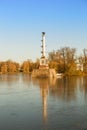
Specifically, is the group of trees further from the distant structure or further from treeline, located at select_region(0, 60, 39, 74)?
treeline, located at select_region(0, 60, 39, 74)

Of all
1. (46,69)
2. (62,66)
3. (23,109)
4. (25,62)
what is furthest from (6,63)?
(23,109)

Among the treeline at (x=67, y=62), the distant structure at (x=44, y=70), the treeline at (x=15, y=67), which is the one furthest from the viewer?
the treeline at (x=15, y=67)

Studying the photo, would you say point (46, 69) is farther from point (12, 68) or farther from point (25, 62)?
point (12, 68)

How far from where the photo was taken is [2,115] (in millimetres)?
13633

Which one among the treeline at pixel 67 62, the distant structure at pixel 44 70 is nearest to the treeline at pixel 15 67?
the treeline at pixel 67 62

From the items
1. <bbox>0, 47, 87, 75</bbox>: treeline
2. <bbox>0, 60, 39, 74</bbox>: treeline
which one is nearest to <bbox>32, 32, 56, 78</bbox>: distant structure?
<bbox>0, 47, 87, 75</bbox>: treeline

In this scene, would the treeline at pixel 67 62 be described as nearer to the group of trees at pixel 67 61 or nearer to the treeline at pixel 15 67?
the group of trees at pixel 67 61

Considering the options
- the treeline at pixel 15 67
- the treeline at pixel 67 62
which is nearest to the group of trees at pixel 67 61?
the treeline at pixel 67 62

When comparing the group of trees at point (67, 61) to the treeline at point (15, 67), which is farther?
the treeline at point (15, 67)

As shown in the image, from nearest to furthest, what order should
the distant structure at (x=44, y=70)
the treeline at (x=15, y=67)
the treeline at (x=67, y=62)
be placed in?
the distant structure at (x=44, y=70), the treeline at (x=67, y=62), the treeline at (x=15, y=67)

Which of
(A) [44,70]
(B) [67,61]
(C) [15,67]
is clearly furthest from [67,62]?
(C) [15,67]

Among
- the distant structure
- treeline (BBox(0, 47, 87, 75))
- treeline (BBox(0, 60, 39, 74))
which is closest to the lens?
the distant structure

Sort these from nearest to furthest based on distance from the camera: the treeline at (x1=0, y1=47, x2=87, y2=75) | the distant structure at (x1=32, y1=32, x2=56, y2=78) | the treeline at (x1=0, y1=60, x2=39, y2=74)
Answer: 1. the distant structure at (x1=32, y1=32, x2=56, y2=78)
2. the treeline at (x1=0, y1=47, x2=87, y2=75)
3. the treeline at (x1=0, y1=60, x2=39, y2=74)

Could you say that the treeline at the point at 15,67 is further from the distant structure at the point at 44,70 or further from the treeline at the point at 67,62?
the distant structure at the point at 44,70
